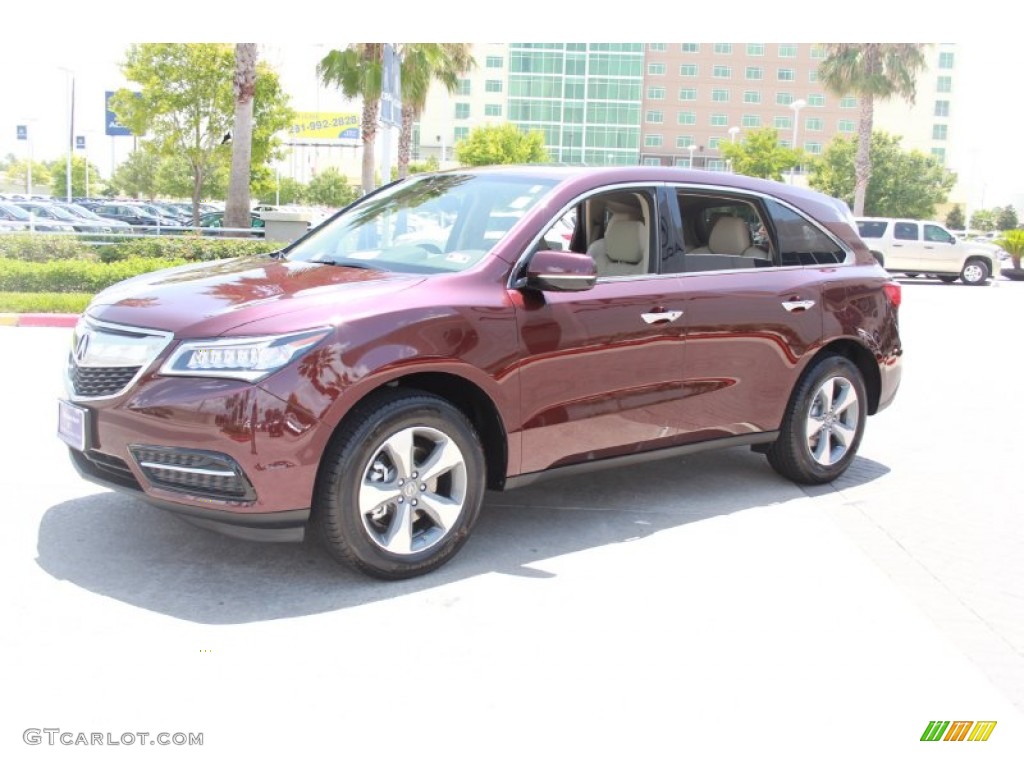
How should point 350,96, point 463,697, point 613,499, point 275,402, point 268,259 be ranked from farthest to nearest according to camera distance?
1. point 350,96
2. point 613,499
3. point 268,259
4. point 275,402
5. point 463,697

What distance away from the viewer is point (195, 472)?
400cm

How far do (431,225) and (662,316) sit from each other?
1242 mm

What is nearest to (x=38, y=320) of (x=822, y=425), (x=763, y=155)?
(x=822, y=425)

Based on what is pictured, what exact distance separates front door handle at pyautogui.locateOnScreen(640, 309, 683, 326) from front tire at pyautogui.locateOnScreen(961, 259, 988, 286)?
2789 centimetres

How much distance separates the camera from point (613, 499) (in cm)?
591

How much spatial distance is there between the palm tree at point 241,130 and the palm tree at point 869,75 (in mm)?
25090

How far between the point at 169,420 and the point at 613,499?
108 inches

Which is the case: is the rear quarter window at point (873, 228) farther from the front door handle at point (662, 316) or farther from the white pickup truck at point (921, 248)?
the front door handle at point (662, 316)

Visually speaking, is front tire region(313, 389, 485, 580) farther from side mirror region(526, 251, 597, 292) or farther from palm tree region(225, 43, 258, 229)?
palm tree region(225, 43, 258, 229)

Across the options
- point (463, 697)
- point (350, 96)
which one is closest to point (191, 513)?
point (463, 697)

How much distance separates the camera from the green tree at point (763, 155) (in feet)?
262

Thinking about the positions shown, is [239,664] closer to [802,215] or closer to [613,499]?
[613,499]

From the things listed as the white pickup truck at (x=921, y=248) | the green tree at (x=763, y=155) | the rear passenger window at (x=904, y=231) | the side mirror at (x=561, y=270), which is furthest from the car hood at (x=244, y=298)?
the green tree at (x=763, y=155)

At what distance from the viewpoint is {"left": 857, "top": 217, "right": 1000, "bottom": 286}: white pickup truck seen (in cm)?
2938
